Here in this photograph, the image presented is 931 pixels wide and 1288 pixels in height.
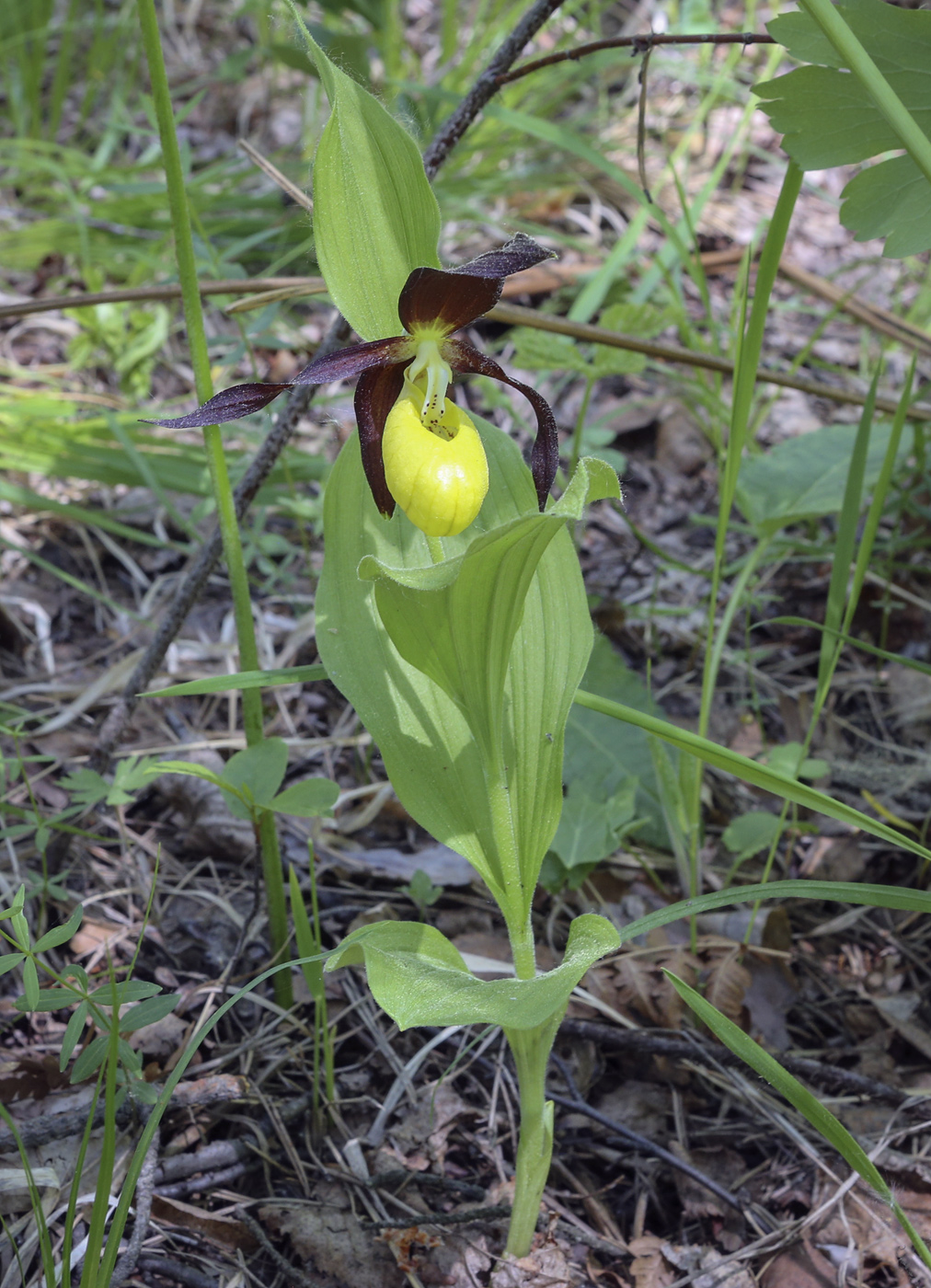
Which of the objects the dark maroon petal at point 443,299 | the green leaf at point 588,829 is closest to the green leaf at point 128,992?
the green leaf at point 588,829

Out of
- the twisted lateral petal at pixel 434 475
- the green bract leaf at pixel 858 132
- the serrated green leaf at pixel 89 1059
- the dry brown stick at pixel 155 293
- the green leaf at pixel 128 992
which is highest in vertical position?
the green bract leaf at pixel 858 132

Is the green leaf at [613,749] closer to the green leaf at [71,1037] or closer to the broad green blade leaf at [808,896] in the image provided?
the broad green blade leaf at [808,896]

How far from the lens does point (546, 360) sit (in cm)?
170

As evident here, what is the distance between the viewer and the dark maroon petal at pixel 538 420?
100cm

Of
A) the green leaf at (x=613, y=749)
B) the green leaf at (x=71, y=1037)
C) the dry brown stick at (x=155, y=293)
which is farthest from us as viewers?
the green leaf at (x=613, y=749)

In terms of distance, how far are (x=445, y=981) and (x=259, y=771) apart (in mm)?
414

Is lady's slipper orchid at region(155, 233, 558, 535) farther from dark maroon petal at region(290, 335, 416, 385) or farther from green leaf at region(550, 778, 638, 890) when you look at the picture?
green leaf at region(550, 778, 638, 890)

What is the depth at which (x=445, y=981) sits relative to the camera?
2.91ft

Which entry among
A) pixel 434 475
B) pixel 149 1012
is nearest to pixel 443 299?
pixel 434 475

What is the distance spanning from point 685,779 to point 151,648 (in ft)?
2.87

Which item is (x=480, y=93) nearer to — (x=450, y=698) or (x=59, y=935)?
(x=450, y=698)

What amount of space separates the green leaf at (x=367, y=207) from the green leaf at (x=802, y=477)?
999 mm

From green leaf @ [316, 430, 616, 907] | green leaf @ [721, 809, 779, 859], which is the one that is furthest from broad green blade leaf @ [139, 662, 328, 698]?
green leaf @ [721, 809, 779, 859]

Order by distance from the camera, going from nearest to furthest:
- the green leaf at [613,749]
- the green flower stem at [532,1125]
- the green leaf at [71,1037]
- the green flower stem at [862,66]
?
the green flower stem at [862,66] → the green leaf at [71,1037] → the green flower stem at [532,1125] → the green leaf at [613,749]
